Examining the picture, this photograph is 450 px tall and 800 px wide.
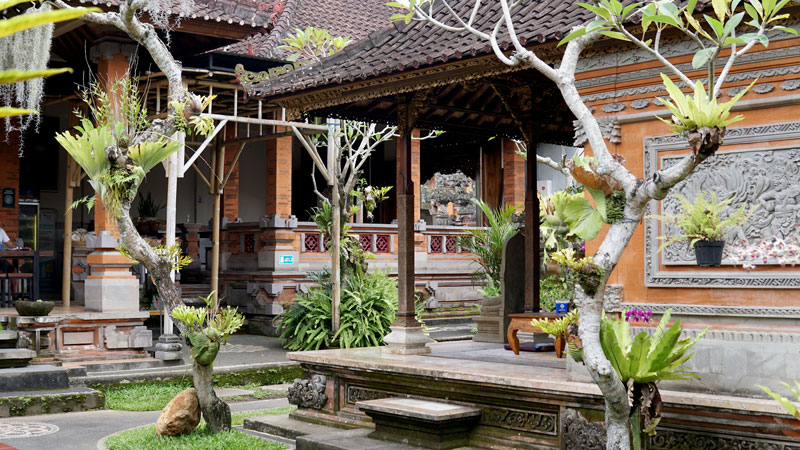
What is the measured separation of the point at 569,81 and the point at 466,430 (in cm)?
382

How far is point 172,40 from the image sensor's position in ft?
47.2

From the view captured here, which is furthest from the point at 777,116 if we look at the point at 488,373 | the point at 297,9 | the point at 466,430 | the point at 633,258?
the point at 297,9

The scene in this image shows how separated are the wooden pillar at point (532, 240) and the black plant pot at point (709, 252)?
15.2ft

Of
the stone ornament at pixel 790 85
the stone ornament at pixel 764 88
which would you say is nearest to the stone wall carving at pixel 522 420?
the stone ornament at pixel 764 88

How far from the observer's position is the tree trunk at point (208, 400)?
9.09 meters

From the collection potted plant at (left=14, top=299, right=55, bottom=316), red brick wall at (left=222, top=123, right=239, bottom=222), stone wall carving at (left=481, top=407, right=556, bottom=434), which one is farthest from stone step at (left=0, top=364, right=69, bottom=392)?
red brick wall at (left=222, top=123, right=239, bottom=222)

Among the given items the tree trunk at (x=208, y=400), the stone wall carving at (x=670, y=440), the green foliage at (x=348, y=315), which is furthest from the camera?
the green foliage at (x=348, y=315)

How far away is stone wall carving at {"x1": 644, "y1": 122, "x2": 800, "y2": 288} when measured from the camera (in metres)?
6.67

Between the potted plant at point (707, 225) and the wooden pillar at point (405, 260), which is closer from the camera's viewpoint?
the potted plant at point (707, 225)

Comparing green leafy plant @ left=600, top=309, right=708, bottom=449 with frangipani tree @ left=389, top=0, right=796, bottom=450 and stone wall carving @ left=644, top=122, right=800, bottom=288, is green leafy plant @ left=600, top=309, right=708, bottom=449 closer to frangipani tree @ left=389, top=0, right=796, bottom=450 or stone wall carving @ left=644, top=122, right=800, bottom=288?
frangipani tree @ left=389, top=0, right=796, bottom=450

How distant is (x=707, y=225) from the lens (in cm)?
655

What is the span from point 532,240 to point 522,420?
3779 millimetres

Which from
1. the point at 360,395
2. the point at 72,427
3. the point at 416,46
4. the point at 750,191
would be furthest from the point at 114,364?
the point at 750,191

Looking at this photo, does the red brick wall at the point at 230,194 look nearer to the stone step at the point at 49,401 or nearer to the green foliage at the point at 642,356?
the stone step at the point at 49,401
